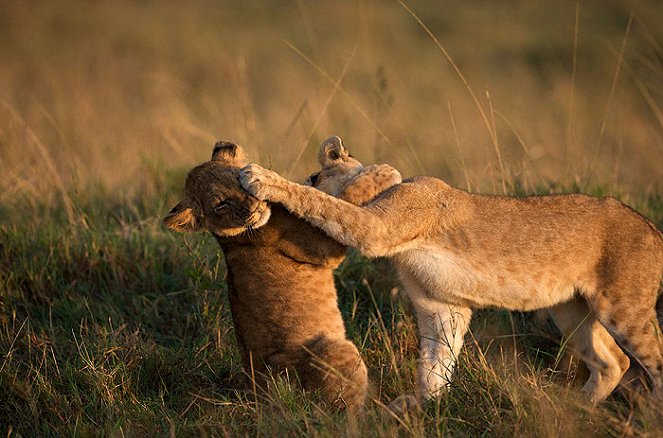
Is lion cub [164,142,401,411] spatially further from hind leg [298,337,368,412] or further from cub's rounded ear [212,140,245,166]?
cub's rounded ear [212,140,245,166]

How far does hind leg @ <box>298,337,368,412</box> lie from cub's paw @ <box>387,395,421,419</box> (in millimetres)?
174

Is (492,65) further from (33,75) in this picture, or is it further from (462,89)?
(33,75)

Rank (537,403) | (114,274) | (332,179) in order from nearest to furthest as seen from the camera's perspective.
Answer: (537,403) < (332,179) < (114,274)

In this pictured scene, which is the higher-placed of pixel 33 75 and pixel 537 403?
pixel 537 403

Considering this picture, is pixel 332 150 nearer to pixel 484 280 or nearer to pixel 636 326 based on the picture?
Result: pixel 484 280

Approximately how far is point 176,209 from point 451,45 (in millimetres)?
14443

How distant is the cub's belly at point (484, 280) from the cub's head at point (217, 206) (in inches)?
34.4

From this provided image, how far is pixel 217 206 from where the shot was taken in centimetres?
470

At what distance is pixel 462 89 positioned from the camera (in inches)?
620

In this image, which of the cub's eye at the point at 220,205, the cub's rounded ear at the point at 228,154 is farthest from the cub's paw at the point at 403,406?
the cub's rounded ear at the point at 228,154

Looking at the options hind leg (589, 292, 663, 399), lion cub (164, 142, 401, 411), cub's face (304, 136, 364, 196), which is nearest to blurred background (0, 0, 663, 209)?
cub's face (304, 136, 364, 196)

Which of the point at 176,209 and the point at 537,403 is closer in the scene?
the point at 537,403

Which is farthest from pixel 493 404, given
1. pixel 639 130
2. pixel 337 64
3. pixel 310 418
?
pixel 337 64

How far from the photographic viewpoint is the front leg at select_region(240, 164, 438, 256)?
4.41 metres
